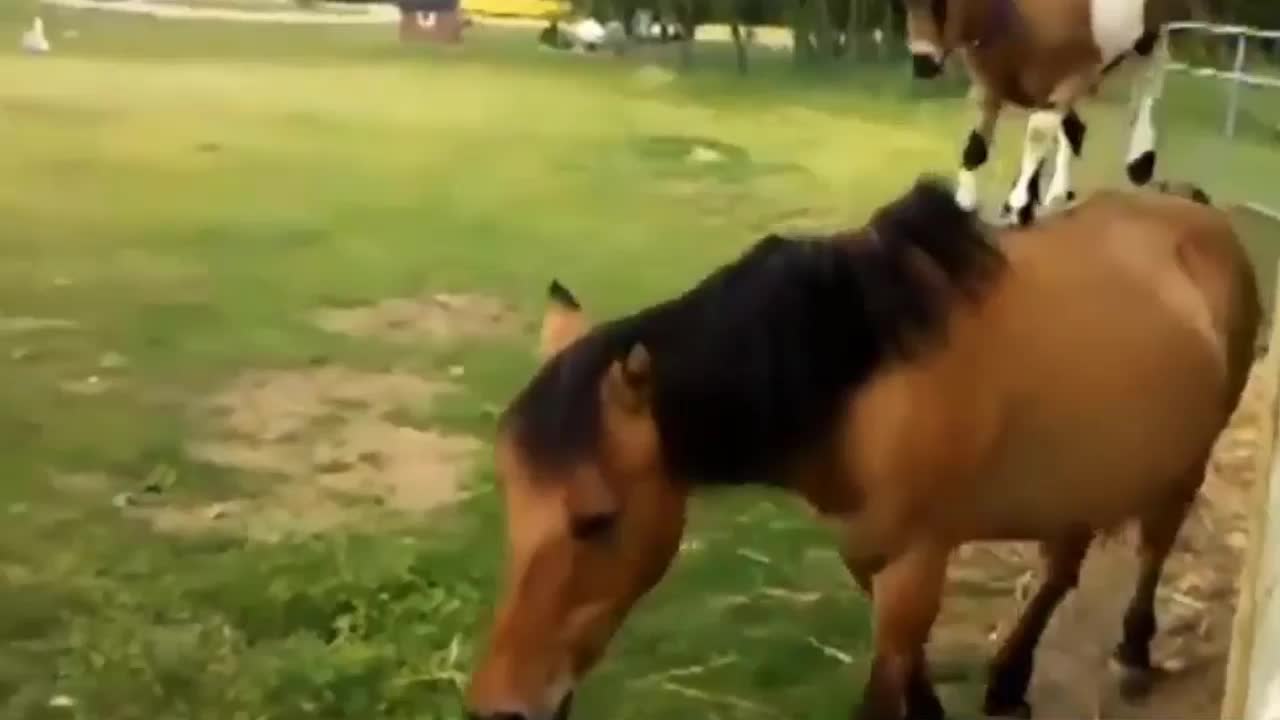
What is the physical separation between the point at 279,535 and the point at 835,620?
0.95 feet

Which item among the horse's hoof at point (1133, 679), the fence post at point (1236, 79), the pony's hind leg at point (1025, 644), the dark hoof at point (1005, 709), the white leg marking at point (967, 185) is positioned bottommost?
the horse's hoof at point (1133, 679)

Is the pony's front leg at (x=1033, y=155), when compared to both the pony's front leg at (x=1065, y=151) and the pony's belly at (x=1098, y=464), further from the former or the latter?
the pony's belly at (x=1098, y=464)

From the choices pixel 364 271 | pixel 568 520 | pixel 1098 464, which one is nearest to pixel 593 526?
pixel 568 520

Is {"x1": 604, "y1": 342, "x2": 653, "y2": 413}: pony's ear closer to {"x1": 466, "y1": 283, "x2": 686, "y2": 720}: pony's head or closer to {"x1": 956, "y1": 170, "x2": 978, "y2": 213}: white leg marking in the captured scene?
{"x1": 466, "y1": 283, "x2": 686, "y2": 720}: pony's head

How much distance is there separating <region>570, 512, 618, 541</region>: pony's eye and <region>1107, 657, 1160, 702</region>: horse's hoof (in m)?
0.38

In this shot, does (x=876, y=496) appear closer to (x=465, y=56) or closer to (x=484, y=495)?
(x=484, y=495)

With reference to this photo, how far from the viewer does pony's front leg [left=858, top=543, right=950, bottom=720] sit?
2.27 ft

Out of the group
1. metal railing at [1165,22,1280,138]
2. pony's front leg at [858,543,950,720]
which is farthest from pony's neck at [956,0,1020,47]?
pony's front leg at [858,543,950,720]

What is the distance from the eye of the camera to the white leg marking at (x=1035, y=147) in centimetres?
92

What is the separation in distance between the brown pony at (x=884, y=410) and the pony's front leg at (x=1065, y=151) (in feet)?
0.41

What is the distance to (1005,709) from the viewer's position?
84cm

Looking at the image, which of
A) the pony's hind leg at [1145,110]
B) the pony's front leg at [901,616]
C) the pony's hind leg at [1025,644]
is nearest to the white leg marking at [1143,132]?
the pony's hind leg at [1145,110]

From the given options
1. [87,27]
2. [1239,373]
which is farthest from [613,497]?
[87,27]

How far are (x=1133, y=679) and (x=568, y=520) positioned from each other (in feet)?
1.34
